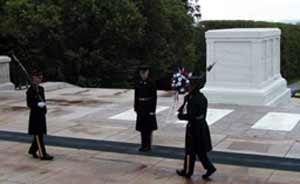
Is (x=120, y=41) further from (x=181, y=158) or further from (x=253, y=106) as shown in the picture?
(x=181, y=158)

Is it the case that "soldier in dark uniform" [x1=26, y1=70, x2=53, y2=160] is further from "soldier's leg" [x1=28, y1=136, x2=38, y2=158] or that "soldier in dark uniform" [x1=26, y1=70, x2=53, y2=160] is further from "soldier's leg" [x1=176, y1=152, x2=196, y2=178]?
"soldier's leg" [x1=176, y1=152, x2=196, y2=178]

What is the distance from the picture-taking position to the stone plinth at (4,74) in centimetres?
1600

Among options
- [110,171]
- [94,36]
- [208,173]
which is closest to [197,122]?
[208,173]

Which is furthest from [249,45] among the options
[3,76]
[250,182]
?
[3,76]

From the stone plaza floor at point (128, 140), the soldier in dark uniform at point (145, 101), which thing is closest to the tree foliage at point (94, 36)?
the stone plaza floor at point (128, 140)

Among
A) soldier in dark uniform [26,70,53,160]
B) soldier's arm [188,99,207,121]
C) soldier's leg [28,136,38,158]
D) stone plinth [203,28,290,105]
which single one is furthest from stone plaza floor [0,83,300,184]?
soldier's arm [188,99,207,121]

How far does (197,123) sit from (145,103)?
4.83ft

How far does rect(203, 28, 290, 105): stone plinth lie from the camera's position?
12398 mm

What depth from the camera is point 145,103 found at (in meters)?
7.79

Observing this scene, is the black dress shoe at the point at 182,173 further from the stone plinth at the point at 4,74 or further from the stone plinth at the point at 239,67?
the stone plinth at the point at 4,74

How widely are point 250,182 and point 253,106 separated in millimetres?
5859

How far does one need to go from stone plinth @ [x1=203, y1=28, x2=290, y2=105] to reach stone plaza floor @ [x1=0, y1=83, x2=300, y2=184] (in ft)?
1.32

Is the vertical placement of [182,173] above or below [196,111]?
below

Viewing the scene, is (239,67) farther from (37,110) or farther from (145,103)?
(37,110)
